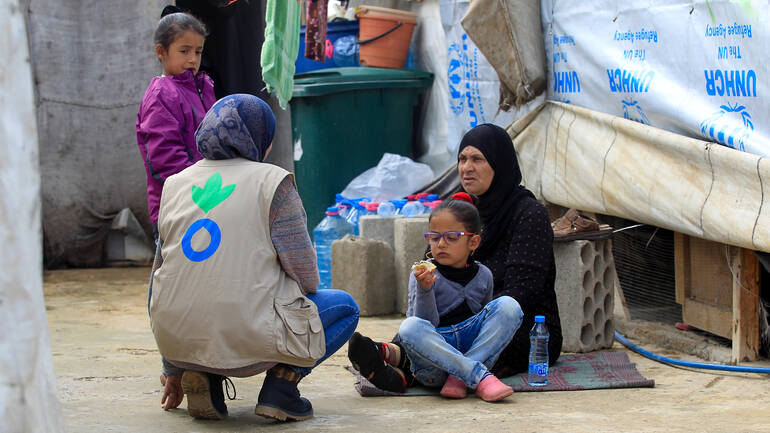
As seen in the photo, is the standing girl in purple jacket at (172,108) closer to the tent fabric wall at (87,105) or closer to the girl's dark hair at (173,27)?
the girl's dark hair at (173,27)

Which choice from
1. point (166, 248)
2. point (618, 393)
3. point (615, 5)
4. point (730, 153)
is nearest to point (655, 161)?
point (730, 153)

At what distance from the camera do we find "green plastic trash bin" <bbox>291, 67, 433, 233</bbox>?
752cm

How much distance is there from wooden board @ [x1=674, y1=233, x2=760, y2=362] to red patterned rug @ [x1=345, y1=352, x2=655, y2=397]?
55 centimetres

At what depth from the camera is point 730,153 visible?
13.6ft

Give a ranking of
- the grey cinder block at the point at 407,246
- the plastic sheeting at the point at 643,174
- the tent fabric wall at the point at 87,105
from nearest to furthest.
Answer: the plastic sheeting at the point at 643,174
the grey cinder block at the point at 407,246
the tent fabric wall at the point at 87,105

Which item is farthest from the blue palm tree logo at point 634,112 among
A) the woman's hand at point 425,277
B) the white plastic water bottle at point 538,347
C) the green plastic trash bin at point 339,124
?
the green plastic trash bin at point 339,124

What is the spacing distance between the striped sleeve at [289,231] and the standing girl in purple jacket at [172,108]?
94 centimetres

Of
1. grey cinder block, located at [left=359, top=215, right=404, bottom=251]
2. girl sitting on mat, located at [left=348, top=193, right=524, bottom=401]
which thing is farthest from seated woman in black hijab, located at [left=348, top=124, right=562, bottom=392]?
grey cinder block, located at [left=359, top=215, right=404, bottom=251]

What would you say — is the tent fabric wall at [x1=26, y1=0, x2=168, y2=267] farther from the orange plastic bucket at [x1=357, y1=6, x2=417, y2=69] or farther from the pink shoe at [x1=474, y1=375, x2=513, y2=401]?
the pink shoe at [x1=474, y1=375, x2=513, y2=401]

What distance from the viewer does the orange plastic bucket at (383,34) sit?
8.04m

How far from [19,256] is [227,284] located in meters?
1.31

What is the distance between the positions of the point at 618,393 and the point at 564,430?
75 cm

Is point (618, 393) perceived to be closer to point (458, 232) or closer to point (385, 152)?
point (458, 232)

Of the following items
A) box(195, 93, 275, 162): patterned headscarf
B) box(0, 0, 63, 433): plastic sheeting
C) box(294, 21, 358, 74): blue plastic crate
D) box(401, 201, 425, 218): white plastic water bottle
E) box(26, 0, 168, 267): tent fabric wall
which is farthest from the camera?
box(294, 21, 358, 74): blue plastic crate
